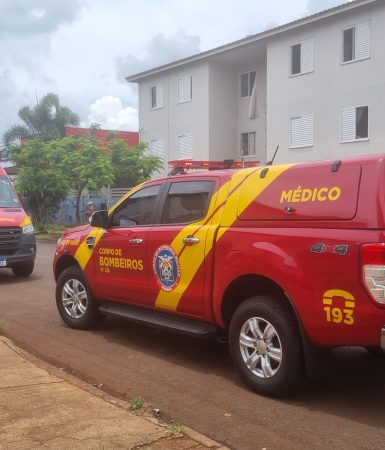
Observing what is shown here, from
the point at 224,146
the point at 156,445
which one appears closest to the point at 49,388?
the point at 156,445

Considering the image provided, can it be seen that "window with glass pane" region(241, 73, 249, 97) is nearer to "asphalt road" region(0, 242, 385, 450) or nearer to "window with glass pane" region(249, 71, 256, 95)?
"window with glass pane" region(249, 71, 256, 95)

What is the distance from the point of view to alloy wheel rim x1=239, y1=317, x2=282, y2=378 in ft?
15.2

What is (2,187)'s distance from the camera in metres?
12.1

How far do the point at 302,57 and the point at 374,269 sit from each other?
21.5 metres

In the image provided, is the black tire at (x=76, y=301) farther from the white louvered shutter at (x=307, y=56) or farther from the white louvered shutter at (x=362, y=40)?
the white louvered shutter at (x=307, y=56)

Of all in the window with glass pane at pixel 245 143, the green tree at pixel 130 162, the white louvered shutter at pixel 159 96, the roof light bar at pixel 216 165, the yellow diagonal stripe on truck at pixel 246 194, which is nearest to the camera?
the yellow diagonal stripe on truck at pixel 246 194

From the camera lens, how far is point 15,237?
1117 centimetres

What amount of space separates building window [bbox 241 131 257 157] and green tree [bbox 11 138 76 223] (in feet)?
29.0

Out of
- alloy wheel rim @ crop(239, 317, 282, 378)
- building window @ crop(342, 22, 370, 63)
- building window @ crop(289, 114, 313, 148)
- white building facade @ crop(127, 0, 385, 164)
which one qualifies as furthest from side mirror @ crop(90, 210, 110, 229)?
building window @ crop(289, 114, 313, 148)

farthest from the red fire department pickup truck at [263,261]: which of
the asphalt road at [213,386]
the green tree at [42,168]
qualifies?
the green tree at [42,168]

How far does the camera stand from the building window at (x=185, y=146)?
29938 mm

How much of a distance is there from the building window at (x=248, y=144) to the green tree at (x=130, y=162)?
17.3 feet

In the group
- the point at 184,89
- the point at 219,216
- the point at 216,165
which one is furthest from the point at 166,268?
the point at 184,89

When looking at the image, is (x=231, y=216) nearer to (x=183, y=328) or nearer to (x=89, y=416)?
(x=183, y=328)
